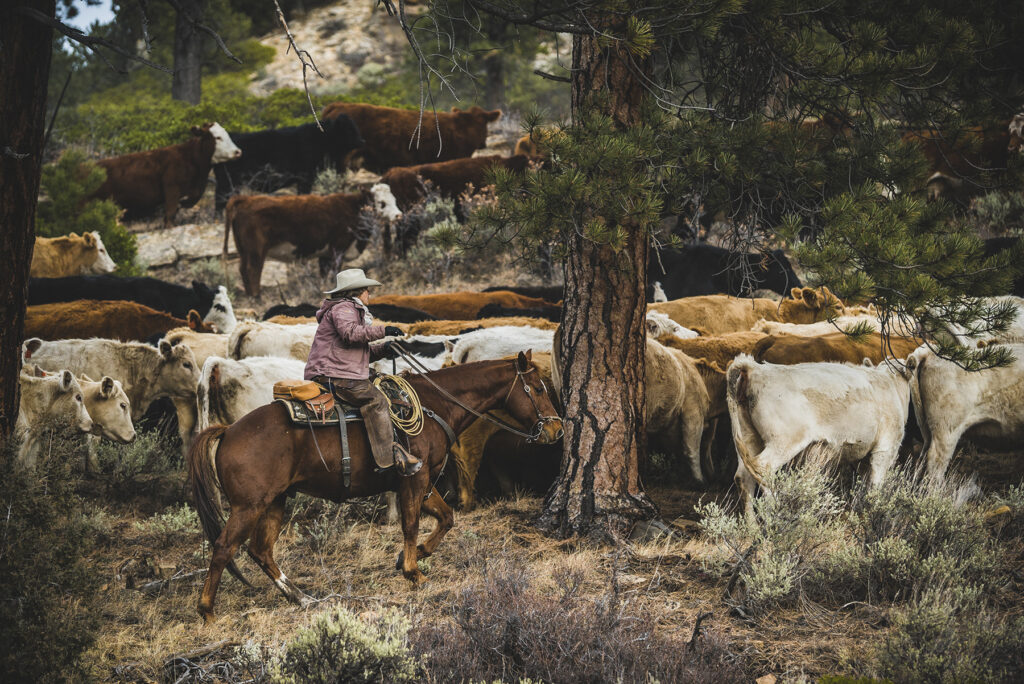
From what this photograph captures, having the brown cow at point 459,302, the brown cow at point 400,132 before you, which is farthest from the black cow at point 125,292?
the brown cow at point 400,132

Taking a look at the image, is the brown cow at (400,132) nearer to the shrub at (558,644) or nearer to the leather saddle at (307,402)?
the leather saddle at (307,402)

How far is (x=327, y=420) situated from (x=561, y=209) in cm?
239

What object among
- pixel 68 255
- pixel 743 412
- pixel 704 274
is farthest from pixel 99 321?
pixel 704 274

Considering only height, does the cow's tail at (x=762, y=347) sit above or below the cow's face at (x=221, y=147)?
below

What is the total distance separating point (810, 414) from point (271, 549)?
476 centimetres

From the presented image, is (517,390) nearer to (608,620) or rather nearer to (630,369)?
(630,369)

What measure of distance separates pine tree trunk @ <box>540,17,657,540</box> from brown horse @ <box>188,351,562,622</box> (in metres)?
0.37

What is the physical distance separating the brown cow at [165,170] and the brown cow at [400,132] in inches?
153

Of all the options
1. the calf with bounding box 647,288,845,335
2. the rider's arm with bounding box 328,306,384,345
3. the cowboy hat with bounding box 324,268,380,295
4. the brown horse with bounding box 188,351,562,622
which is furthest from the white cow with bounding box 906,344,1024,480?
the cowboy hat with bounding box 324,268,380,295

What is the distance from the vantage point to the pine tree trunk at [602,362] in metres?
7.27

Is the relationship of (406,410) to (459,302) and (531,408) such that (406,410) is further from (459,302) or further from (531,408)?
(459,302)

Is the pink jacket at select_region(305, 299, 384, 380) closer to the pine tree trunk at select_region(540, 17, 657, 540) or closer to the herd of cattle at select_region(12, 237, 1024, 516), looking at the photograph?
the herd of cattle at select_region(12, 237, 1024, 516)

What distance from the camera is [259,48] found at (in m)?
38.4

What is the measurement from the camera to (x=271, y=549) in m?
6.40
